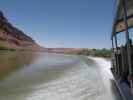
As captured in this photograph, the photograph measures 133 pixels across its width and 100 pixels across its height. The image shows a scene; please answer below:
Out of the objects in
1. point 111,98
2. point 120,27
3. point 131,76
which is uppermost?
point 120,27

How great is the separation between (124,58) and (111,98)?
1.64 m

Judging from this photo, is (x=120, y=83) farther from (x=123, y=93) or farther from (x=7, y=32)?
(x=7, y=32)

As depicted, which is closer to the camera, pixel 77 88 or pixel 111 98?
pixel 111 98

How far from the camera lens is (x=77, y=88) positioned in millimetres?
8742

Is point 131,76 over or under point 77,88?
over

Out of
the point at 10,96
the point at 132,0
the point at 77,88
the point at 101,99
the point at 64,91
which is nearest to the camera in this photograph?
the point at 132,0

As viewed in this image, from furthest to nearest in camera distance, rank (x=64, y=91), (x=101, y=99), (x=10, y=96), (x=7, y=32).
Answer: (x=7, y=32) → (x=64, y=91) → (x=10, y=96) → (x=101, y=99)

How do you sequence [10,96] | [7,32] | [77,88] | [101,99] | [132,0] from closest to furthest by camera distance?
[132,0] → [101,99] → [10,96] → [77,88] → [7,32]

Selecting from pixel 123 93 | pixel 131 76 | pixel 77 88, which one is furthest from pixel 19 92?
pixel 131 76

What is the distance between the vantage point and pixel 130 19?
841 cm

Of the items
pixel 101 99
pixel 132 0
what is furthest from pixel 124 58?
pixel 132 0

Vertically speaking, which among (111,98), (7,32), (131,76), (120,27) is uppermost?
(7,32)

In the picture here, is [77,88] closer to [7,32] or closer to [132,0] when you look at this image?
[132,0]

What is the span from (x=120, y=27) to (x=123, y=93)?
3368mm
